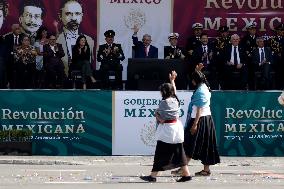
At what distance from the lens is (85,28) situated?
27.4 m

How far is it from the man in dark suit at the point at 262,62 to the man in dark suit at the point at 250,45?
5.2 inches

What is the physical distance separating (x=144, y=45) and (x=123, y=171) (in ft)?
27.0

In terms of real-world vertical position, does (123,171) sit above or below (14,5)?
below

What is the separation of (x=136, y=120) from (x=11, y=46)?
4.80 meters

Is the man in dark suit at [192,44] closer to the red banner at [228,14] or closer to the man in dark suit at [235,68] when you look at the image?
the man in dark suit at [235,68]

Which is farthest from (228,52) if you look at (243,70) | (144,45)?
(144,45)

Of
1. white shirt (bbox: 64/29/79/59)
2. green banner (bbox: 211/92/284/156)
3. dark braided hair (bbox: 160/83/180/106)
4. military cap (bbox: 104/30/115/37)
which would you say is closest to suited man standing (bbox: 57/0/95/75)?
white shirt (bbox: 64/29/79/59)

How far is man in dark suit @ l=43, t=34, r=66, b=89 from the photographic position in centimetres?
2506

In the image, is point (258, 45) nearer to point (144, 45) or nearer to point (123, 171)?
point (144, 45)

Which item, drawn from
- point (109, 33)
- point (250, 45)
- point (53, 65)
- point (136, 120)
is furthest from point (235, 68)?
point (53, 65)

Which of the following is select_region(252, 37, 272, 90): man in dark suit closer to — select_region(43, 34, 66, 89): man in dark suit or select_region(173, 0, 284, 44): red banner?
select_region(173, 0, 284, 44): red banner

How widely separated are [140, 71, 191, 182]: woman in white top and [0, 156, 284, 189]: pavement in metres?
Result: 0.26

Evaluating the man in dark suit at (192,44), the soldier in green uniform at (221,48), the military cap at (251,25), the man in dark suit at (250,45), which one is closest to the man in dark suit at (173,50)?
the man in dark suit at (192,44)

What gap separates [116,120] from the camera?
22.1 m
